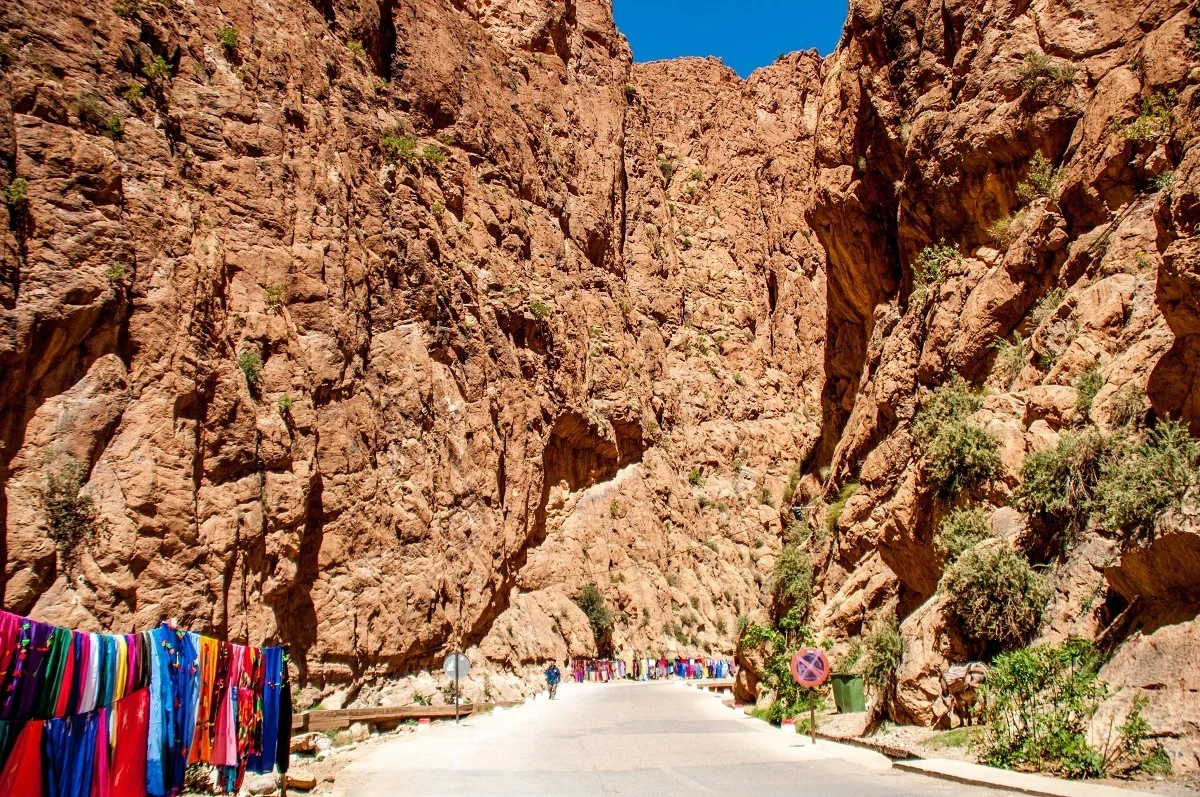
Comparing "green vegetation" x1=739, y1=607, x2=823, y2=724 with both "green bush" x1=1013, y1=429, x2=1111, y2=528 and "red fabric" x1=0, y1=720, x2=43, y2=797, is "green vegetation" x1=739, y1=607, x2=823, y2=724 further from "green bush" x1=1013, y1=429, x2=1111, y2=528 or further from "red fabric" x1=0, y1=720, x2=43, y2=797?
"red fabric" x1=0, y1=720, x2=43, y2=797

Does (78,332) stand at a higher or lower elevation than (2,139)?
lower

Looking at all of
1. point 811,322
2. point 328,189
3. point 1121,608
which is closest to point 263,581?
point 328,189

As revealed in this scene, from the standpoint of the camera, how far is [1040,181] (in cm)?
1617

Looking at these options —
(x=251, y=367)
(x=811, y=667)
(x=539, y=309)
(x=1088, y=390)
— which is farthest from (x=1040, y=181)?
(x=539, y=309)

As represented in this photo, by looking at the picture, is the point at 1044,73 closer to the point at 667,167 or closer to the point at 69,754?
the point at 69,754

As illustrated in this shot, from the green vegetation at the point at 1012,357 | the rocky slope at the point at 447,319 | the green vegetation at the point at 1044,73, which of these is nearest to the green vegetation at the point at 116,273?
the rocky slope at the point at 447,319

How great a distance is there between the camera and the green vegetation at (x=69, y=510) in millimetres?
13906

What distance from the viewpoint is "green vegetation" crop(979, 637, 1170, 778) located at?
828 cm

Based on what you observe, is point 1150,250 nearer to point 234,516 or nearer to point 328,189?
point 234,516

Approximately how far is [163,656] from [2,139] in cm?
1157

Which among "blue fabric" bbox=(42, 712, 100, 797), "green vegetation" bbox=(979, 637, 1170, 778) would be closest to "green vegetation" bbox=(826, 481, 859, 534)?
"green vegetation" bbox=(979, 637, 1170, 778)

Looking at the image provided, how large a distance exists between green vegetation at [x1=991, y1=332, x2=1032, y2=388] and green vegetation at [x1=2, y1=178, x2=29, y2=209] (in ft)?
58.6

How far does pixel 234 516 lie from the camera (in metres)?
17.8

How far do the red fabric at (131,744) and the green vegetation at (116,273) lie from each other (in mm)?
10864
